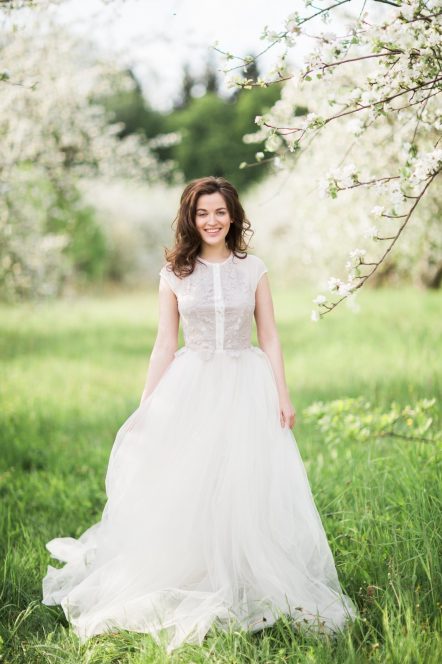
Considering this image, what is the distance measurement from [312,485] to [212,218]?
1883 mm

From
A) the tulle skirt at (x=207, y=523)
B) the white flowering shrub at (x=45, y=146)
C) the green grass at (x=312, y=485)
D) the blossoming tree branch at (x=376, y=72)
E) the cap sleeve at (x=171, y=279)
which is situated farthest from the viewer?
the white flowering shrub at (x=45, y=146)

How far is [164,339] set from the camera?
10.7ft

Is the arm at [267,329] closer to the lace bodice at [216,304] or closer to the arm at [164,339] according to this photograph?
the lace bodice at [216,304]

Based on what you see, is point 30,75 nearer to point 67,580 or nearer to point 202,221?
point 202,221

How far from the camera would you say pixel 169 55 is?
885cm

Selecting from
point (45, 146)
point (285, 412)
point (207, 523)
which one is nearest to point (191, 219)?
point (285, 412)

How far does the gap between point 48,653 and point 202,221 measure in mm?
2052

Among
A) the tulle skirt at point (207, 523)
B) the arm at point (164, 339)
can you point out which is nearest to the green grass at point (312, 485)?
the tulle skirt at point (207, 523)

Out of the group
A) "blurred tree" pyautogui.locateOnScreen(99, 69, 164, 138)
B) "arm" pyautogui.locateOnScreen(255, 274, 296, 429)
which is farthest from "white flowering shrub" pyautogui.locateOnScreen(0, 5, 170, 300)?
"blurred tree" pyautogui.locateOnScreen(99, 69, 164, 138)

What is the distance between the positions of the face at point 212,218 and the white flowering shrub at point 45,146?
5014mm

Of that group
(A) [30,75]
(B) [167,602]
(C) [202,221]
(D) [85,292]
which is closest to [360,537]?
(B) [167,602]

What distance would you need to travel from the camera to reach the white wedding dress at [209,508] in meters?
2.86


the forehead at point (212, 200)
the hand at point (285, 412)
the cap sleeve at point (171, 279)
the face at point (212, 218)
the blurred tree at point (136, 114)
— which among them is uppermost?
Answer: the blurred tree at point (136, 114)

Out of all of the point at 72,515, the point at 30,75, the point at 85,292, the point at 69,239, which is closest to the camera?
the point at 72,515
